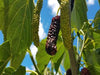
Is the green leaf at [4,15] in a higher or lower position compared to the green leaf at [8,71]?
higher

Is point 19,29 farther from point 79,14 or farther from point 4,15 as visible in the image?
point 79,14

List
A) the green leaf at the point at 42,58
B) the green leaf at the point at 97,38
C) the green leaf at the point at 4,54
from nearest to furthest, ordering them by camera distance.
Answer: the green leaf at the point at 4,54 < the green leaf at the point at 42,58 < the green leaf at the point at 97,38

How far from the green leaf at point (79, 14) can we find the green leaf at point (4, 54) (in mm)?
326

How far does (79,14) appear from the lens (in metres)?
1.17

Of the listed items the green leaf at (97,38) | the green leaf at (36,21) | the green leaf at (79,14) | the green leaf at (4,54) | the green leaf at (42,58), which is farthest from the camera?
the green leaf at (97,38)

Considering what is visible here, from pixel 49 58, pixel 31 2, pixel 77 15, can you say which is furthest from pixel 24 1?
pixel 49 58

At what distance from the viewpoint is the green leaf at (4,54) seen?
38.3 inches

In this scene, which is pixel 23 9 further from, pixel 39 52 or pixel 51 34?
pixel 39 52

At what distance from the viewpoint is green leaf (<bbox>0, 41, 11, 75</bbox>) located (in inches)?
38.3

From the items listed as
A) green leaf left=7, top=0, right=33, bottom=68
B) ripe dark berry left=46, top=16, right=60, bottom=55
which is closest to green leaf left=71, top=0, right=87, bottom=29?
ripe dark berry left=46, top=16, right=60, bottom=55

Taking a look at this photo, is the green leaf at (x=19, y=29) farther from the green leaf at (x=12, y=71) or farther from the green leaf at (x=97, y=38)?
the green leaf at (x=97, y=38)

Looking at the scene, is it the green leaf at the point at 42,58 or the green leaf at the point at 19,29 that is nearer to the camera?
the green leaf at the point at 19,29

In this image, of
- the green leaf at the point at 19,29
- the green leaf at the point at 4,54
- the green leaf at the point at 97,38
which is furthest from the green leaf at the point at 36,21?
the green leaf at the point at 97,38

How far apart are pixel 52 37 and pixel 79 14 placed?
0.29 m
